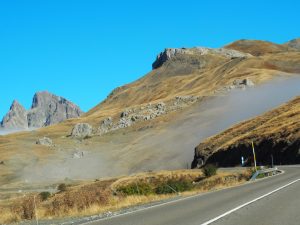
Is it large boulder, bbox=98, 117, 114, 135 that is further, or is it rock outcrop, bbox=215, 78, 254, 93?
large boulder, bbox=98, 117, 114, 135

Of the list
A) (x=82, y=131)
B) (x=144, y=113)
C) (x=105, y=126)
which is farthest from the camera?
(x=105, y=126)

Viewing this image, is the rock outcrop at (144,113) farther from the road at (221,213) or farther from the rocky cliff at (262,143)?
the road at (221,213)

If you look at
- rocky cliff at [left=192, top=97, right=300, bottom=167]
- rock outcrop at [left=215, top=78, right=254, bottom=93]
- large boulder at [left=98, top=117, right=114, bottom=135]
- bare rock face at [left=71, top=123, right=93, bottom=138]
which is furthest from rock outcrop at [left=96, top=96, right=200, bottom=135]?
rocky cliff at [left=192, top=97, right=300, bottom=167]

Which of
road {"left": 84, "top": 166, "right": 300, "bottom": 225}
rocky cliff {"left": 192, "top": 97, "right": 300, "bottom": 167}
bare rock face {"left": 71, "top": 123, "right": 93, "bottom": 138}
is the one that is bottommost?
road {"left": 84, "top": 166, "right": 300, "bottom": 225}

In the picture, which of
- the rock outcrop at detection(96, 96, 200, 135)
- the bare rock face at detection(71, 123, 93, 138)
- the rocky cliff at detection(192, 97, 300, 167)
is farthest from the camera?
the bare rock face at detection(71, 123, 93, 138)

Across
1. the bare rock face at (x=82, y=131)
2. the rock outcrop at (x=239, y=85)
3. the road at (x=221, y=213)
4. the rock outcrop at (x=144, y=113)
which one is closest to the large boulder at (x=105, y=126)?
the rock outcrop at (x=144, y=113)

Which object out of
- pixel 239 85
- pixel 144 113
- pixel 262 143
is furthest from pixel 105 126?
pixel 262 143

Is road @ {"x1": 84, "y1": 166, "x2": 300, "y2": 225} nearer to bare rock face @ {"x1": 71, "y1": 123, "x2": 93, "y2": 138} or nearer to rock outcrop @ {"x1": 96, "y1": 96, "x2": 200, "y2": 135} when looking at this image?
rock outcrop @ {"x1": 96, "y1": 96, "x2": 200, "y2": 135}

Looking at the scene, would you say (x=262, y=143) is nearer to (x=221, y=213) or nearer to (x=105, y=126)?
(x=221, y=213)

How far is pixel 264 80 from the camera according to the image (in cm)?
15950

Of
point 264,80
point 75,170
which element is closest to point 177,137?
point 75,170

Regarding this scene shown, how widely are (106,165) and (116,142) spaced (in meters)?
29.2

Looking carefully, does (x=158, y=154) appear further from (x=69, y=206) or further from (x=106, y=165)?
(x=69, y=206)

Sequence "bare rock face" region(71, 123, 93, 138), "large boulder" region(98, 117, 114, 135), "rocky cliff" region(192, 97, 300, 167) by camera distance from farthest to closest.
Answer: "large boulder" region(98, 117, 114, 135) < "bare rock face" region(71, 123, 93, 138) < "rocky cliff" region(192, 97, 300, 167)
